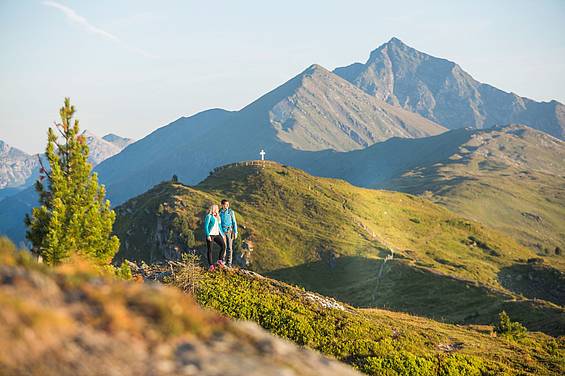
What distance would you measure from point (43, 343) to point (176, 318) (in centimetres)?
156

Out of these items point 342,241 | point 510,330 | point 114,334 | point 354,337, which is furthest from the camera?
point 342,241

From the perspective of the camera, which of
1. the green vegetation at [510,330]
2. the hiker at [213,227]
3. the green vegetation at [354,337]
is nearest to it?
the green vegetation at [354,337]

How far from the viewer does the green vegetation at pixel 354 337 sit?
804 inches

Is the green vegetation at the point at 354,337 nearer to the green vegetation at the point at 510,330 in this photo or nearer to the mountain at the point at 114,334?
the green vegetation at the point at 510,330

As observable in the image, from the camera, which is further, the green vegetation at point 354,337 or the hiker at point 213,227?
the hiker at point 213,227

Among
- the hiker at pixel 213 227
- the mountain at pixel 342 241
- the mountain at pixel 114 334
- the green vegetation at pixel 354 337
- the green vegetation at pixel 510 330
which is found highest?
the mountain at pixel 114 334

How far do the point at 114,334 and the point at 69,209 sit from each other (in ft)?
65.9

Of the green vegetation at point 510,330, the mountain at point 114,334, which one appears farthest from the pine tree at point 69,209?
the green vegetation at point 510,330

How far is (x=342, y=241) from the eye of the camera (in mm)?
135625

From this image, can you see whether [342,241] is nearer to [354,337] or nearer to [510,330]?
[510,330]

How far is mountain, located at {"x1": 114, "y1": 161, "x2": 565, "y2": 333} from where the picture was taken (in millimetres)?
98188

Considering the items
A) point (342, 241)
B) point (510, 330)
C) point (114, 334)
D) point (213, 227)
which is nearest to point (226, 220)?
point (213, 227)

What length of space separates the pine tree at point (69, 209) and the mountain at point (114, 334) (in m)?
16.3

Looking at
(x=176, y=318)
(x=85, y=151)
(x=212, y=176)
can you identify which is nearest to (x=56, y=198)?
(x=85, y=151)
